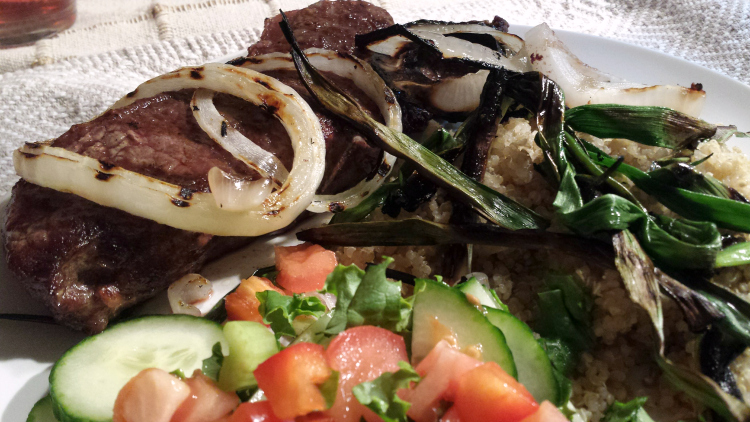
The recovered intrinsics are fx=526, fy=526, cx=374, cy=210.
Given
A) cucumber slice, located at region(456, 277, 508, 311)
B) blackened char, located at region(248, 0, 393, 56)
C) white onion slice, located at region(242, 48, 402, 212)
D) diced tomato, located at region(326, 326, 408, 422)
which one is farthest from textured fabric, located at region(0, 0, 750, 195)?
cucumber slice, located at region(456, 277, 508, 311)

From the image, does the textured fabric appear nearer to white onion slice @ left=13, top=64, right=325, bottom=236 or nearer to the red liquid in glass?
the red liquid in glass

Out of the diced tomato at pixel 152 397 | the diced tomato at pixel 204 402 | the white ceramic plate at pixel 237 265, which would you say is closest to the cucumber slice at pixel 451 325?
the diced tomato at pixel 204 402

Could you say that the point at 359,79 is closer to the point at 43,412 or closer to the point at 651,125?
the point at 651,125

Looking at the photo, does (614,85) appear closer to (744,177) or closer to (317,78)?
(744,177)

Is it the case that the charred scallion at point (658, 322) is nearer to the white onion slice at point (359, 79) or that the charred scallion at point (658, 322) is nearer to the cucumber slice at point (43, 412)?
the white onion slice at point (359, 79)

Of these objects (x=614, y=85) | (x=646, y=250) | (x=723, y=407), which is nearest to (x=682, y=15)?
(x=614, y=85)

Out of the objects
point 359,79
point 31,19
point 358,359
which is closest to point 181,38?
point 31,19
